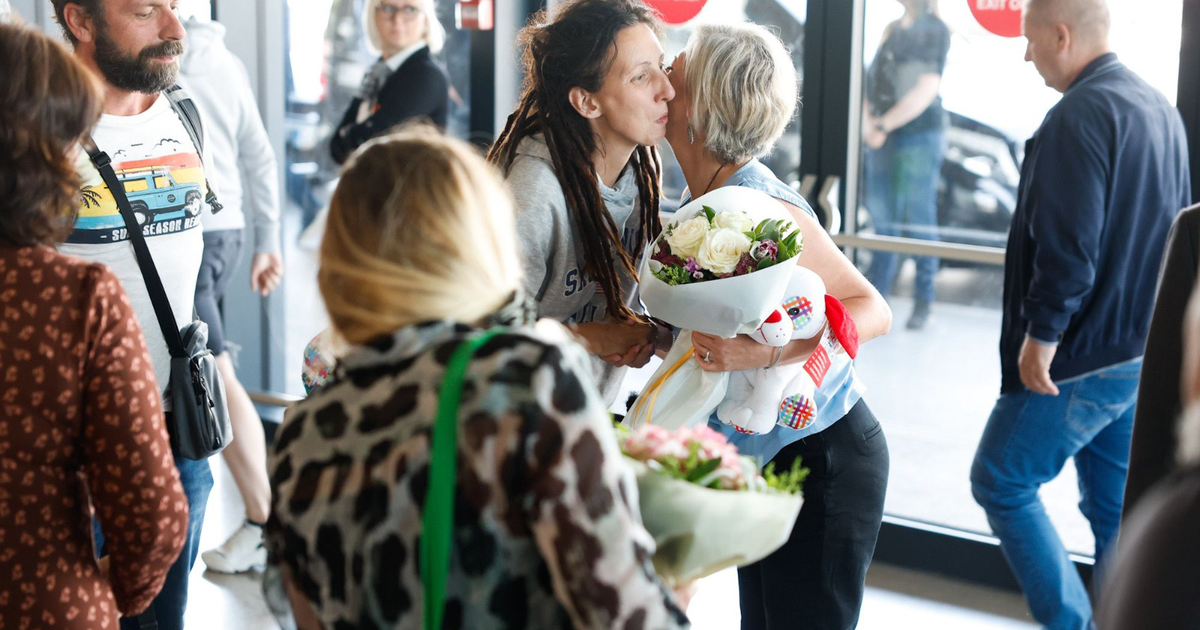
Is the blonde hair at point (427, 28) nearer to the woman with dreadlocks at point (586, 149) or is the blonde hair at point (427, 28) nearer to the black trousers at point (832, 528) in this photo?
the woman with dreadlocks at point (586, 149)

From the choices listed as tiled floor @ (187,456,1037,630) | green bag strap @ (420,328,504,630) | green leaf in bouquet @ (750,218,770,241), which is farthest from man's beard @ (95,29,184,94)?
tiled floor @ (187,456,1037,630)

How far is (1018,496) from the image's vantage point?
11.3 ft

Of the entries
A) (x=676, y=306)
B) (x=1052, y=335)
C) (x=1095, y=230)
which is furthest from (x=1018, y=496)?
(x=676, y=306)

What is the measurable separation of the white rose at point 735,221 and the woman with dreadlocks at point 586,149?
298 mm

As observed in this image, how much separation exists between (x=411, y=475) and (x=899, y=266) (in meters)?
4.17

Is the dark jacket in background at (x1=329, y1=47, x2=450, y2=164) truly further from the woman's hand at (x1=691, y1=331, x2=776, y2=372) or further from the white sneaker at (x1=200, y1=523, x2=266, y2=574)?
the woman's hand at (x1=691, y1=331, x2=776, y2=372)

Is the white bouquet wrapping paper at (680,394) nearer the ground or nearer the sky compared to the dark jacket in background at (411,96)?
nearer the ground

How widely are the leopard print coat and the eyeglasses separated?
3.71 meters

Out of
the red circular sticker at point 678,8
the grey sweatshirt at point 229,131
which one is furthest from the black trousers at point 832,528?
the grey sweatshirt at point 229,131

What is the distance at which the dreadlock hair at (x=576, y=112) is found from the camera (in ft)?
7.69

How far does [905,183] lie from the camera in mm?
4328

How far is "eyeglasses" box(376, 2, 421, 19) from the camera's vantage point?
15.9ft

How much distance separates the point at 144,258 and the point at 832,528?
4.81 feet

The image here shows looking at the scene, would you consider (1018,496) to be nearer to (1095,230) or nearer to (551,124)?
(1095,230)
